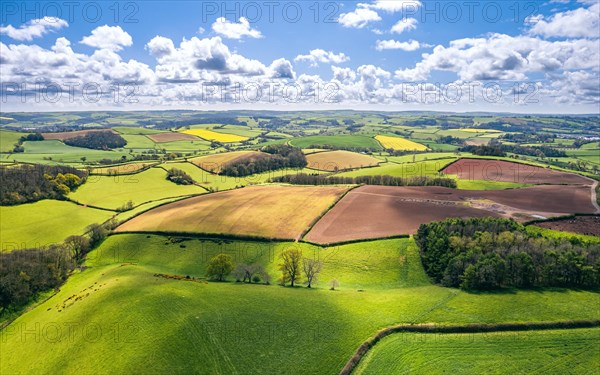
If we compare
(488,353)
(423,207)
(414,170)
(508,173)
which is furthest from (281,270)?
(508,173)

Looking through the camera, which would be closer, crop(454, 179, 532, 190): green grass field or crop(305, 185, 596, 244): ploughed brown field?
crop(305, 185, 596, 244): ploughed brown field

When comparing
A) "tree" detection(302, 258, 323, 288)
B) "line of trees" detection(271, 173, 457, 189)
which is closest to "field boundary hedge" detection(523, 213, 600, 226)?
"line of trees" detection(271, 173, 457, 189)

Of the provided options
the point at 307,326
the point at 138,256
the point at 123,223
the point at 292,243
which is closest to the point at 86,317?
the point at 138,256

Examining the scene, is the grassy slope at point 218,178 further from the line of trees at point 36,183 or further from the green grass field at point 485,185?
the green grass field at point 485,185

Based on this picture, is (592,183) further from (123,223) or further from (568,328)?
(123,223)

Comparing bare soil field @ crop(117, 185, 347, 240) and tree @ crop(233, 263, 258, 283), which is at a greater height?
bare soil field @ crop(117, 185, 347, 240)

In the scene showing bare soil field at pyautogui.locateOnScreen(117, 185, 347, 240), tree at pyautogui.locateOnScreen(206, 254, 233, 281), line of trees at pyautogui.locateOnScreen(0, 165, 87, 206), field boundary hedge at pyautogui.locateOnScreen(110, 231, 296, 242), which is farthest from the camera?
line of trees at pyautogui.locateOnScreen(0, 165, 87, 206)

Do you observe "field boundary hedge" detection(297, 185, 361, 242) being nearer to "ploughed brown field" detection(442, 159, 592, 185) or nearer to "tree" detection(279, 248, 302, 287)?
"tree" detection(279, 248, 302, 287)
